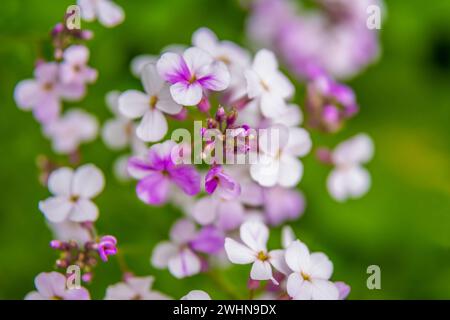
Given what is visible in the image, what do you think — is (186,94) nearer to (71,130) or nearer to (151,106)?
(151,106)

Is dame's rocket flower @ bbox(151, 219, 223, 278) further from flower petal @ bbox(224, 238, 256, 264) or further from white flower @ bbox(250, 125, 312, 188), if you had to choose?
white flower @ bbox(250, 125, 312, 188)

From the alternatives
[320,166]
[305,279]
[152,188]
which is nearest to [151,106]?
[152,188]

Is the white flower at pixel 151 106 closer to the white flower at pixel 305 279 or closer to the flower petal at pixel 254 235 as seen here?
the flower petal at pixel 254 235

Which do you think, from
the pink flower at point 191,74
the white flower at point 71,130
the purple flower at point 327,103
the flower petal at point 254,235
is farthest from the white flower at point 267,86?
the white flower at point 71,130

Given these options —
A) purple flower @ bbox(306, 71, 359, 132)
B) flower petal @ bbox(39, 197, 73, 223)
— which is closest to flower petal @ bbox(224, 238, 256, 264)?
flower petal @ bbox(39, 197, 73, 223)

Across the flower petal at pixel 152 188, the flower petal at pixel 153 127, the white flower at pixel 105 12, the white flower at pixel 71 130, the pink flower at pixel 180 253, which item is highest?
the white flower at pixel 105 12

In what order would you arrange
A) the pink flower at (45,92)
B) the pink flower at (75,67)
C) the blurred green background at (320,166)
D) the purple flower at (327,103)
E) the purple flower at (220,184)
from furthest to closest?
the blurred green background at (320,166)
the purple flower at (327,103)
the pink flower at (45,92)
the pink flower at (75,67)
the purple flower at (220,184)

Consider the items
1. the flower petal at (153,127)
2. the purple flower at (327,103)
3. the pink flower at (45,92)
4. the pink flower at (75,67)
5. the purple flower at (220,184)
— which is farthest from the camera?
the purple flower at (327,103)
